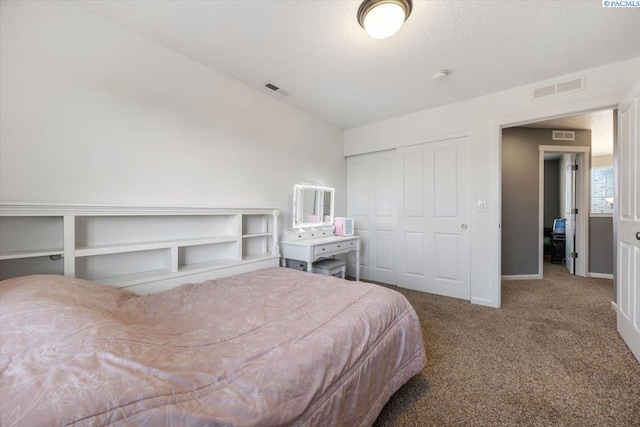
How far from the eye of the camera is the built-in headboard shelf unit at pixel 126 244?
58.7 inches

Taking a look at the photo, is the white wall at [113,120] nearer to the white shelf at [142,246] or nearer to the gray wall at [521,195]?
the white shelf at [142,246]

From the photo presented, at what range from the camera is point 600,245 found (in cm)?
416

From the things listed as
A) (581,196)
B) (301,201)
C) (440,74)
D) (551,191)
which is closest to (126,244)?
(301,201)

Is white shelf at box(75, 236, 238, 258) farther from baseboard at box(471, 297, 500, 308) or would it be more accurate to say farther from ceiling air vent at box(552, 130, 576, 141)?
ceiling air vent at box(552, 130, 576, 141)

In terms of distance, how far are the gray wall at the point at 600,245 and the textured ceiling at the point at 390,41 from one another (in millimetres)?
3173

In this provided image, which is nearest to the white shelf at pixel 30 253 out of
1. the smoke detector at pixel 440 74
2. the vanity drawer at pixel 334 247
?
the vanity drawer at pixel 334 247

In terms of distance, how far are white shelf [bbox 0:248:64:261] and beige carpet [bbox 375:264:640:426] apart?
2078 mm

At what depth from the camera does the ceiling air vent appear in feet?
13.7

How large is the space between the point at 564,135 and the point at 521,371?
431 centimetres

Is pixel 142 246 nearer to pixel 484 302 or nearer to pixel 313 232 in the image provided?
pixel 313 232

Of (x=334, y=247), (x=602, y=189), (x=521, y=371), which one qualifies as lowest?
(x=521, y=371)

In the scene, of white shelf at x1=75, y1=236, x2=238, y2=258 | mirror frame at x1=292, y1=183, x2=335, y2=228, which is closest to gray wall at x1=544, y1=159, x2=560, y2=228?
mirror frame at x1=292, y1=183, x2=335, y2=228

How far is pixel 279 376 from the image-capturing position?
0.83 meters

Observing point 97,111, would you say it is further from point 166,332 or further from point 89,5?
point 166,332
